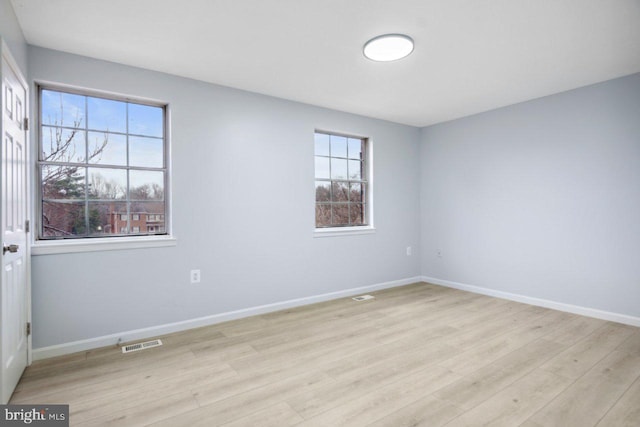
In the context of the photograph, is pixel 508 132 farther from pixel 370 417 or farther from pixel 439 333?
pixel 370 417

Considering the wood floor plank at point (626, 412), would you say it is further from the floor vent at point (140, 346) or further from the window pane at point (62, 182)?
the window pane at point (62, 182)

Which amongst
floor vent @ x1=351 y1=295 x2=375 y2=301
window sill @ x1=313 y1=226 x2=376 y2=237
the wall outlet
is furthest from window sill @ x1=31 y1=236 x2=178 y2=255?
floor vent @ x1=351 y1=295 x2=375 y2=301

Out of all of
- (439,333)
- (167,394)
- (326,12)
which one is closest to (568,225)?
(439,333)

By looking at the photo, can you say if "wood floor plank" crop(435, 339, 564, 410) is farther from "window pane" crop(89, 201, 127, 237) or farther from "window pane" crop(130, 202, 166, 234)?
"window pane" crop(89, 201, 127, 237)

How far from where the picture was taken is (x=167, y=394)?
2100 mm

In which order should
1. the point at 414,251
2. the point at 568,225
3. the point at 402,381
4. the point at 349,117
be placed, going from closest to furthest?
1. the point at 402,381
2. the point at 568,225
3. the point at 349,117
4. the point at 414,251

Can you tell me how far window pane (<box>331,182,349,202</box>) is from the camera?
14.6ft

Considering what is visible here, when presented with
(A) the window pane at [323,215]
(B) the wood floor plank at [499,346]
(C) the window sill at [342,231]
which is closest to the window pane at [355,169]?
(A) the window pane at [323,215]

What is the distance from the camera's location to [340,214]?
4.52 m

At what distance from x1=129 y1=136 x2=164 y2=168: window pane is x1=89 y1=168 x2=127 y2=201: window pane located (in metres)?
0.16

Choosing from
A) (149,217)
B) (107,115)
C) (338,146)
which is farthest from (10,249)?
(338,146)

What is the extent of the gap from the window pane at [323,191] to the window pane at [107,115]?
220cm

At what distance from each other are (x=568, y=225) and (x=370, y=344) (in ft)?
8.70

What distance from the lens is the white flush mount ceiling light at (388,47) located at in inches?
98.7
